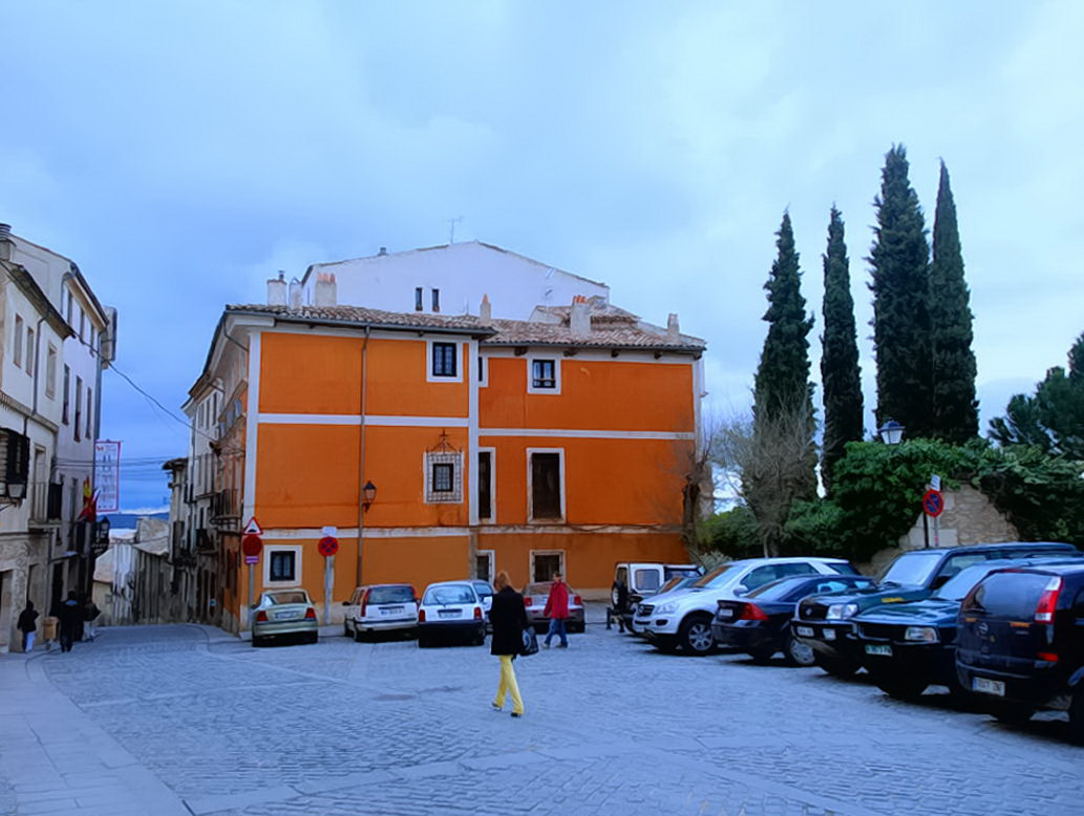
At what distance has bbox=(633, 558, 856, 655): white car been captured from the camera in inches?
685

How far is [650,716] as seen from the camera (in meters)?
10.3

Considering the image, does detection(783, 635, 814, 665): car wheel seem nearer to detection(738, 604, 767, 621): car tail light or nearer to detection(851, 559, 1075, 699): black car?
detection(738, 604, 767, 621): car tail light

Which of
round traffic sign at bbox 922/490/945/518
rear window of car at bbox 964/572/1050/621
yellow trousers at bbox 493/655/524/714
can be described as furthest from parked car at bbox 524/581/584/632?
rear window of car at bbox 964/572/1050/621

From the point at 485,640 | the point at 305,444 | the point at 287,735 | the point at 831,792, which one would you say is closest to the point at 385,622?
the point at 485,640

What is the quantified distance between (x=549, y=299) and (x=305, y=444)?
18.5 metres

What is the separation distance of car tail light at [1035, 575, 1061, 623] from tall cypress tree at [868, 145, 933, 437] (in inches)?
843

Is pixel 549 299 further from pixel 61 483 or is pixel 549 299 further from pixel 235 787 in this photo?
pixel 235 787

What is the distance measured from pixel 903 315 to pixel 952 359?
78.3 inches

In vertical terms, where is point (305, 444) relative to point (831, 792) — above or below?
above

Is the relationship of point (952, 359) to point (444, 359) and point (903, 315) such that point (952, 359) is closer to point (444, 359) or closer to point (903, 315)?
point (903, 315)

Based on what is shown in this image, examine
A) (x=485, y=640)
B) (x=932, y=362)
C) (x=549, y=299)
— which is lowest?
(x=485, y=640)

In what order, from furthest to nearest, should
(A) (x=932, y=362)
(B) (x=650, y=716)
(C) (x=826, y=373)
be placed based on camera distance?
(C) (x=826, y=373) → (A) (x=932, y=362) → (B) (x=650, y=716)

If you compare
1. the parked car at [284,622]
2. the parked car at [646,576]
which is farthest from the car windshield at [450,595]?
the parked car at [646,576]

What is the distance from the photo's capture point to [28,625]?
24094 millimetres
